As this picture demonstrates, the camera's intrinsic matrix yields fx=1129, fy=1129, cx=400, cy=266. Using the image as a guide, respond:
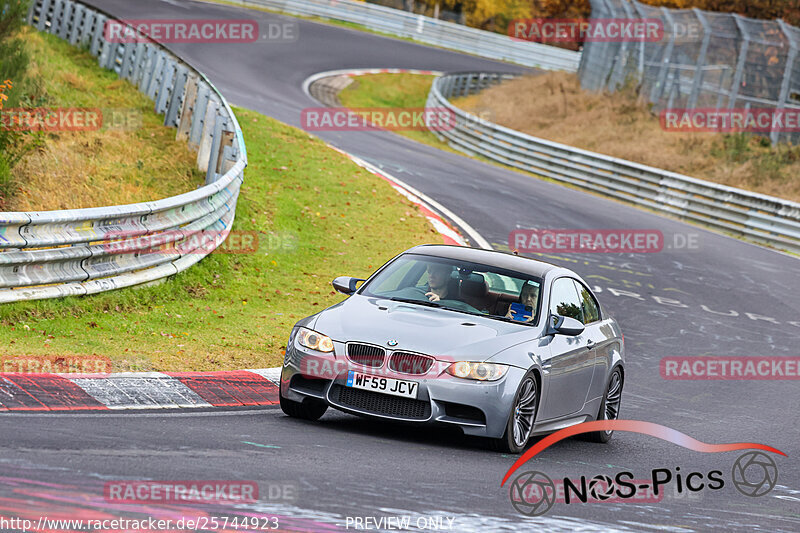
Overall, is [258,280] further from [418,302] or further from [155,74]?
[155,74]

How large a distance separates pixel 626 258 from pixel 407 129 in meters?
17.0

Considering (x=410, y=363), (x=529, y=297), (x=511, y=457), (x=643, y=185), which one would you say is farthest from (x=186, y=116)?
(x=643, y=185)

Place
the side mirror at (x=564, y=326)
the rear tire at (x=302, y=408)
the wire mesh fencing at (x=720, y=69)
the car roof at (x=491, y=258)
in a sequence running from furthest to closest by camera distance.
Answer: the wire mesh fencing at (x=720, y=69), the car roof at (x=491, y=258), the side mirror at (x=564, y=326), the rear tire at (x=302, y=408)

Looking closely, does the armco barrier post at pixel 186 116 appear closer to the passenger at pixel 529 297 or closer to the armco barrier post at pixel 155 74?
the armco barrier post at pixel 155 74

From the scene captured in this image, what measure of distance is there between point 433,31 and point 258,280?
41806mm

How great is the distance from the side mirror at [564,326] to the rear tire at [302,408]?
1.95 m

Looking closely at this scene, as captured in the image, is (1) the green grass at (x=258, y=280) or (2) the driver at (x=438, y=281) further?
(1) the green grass at (x=258, y=280)

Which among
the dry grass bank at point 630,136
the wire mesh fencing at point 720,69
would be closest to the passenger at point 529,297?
the dry grass bank at point 630,136

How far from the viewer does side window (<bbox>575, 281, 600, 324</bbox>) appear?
10.2 m

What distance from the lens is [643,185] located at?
28.3 meters

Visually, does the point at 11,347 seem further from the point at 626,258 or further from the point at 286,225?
the point at 626,258

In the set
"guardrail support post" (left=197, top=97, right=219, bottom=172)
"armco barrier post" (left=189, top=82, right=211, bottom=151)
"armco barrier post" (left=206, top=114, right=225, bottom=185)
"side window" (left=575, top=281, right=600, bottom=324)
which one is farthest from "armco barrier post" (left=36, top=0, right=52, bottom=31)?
"side window" (left=575, top=281, right=600, bottom=324)

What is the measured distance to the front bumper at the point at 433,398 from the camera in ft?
26.3

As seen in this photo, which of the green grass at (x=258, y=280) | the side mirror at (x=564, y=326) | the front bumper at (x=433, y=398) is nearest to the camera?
the front bumper at (x=433, y=398)
